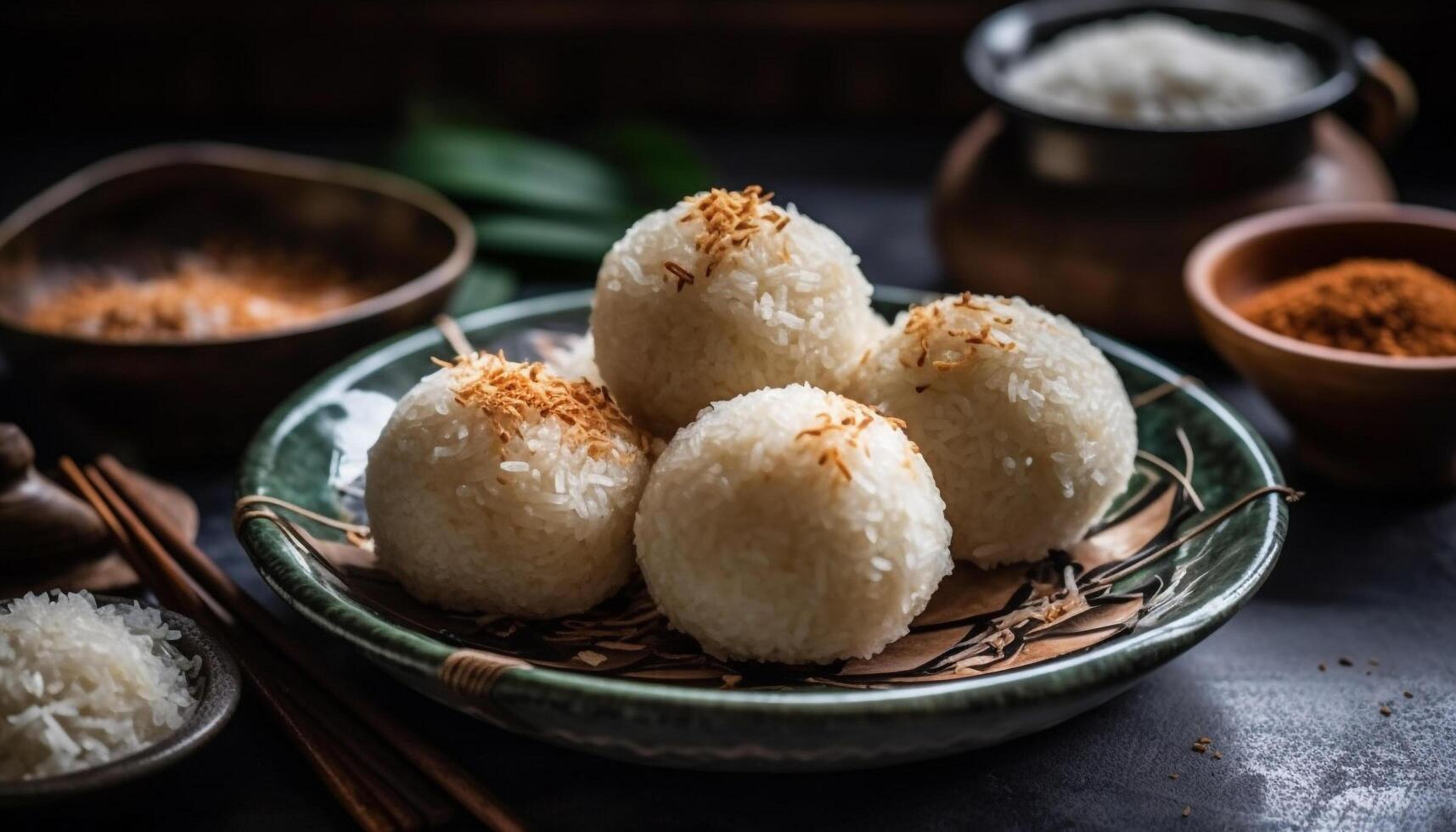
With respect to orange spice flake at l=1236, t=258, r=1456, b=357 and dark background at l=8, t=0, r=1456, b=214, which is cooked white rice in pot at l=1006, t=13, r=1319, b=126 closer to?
orange spice flake at l=1236, t=258, r=1456, b=357

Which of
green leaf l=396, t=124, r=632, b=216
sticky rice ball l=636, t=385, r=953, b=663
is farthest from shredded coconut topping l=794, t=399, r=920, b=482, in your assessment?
green leaf l=396, t=124, r=632, b=216

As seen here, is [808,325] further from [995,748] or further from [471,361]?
[995,748]

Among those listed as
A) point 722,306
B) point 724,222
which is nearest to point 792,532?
point 722,306

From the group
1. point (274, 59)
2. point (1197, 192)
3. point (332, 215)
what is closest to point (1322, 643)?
point (1197, 192)

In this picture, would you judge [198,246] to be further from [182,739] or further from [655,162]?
[182,739]

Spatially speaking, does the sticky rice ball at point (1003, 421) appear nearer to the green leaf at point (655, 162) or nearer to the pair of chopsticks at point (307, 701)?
the pair of chopsticks at point (307, 701)

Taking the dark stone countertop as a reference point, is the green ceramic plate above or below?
above
